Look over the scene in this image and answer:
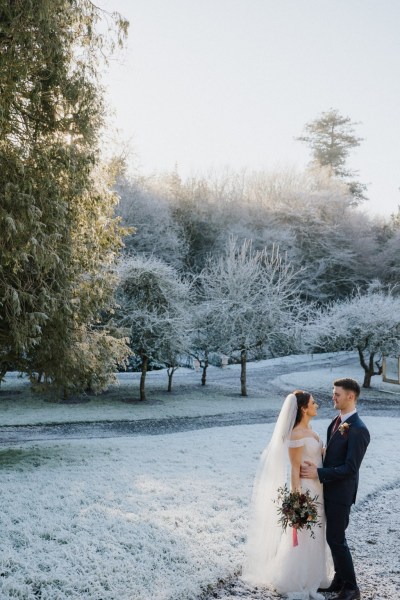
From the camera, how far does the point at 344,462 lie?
197 inches

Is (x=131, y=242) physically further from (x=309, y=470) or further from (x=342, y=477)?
(x=342, y=477)

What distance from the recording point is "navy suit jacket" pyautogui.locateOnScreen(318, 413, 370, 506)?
4.92 m

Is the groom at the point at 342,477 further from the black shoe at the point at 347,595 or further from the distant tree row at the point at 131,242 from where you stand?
the distant tree row at the point at 131,242

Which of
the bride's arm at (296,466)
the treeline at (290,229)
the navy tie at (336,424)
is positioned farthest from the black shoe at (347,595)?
the treeline at (290,229)

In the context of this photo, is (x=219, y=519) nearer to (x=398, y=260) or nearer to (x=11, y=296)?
(x=11, y=296)

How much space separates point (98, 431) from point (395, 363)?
2364 cm

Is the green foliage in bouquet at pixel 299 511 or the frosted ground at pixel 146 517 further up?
the green foliage in bouquet at pixel 299 511

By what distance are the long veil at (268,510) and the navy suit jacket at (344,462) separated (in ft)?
1.41

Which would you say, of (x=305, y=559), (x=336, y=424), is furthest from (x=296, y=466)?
(x=305, y=559)

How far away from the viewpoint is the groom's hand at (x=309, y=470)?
5.12m

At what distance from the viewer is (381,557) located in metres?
6.43

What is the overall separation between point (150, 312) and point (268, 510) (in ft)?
59.0

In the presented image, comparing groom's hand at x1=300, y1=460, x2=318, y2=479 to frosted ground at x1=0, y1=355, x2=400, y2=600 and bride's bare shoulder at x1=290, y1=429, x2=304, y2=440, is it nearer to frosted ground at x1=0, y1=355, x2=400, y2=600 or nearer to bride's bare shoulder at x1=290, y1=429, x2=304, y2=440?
bride's bare shoulder at x1=290, y1=429, x2=304, y2=440

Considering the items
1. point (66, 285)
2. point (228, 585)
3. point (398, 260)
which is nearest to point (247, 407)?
point (66, 285)
